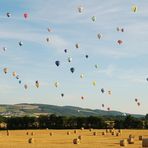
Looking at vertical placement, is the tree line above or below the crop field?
above

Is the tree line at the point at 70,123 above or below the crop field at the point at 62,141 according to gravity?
Result: above

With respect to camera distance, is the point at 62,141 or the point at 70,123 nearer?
the point at 62,141

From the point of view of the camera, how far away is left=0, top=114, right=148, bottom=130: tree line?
4119 inches

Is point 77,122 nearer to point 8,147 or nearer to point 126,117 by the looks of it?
point 126,117

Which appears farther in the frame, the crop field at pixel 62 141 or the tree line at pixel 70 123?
the tree line at pixel 70 123

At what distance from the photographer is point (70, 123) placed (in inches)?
4281

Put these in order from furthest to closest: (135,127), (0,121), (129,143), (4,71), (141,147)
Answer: (0,121)
(135,127)
(4,71)
(129,143)
(141,147)

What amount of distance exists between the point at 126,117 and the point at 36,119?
2257 centimetres

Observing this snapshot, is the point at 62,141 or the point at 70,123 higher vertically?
the point at 70,123

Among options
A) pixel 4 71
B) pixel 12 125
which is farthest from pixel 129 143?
pixel 12 125

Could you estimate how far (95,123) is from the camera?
108 m

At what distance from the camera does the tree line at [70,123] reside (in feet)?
343

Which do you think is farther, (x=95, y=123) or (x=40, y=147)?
(x=95, y=123)

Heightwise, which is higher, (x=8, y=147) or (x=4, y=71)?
(x=4, y=71)
